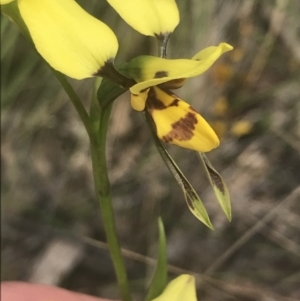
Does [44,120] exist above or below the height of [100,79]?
below

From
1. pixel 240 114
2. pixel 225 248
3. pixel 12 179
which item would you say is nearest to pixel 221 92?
pixel 240 114

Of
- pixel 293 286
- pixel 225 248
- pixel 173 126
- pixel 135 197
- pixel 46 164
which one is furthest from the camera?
pixel 46 164

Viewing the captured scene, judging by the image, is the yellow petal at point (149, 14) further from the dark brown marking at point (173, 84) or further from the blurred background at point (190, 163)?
the blurred background at point (190, 163)

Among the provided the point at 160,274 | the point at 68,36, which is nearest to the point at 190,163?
the point at 160,274

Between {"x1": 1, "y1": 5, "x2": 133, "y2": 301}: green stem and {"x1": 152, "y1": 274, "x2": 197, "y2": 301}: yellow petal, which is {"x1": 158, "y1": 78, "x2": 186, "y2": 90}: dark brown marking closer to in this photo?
{"x1": 1, "y1": 5, "x2": 133, "y2": 301}: green stem

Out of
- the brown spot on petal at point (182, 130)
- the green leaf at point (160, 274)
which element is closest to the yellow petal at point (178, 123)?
the brown spot on petal at point (182, 130)

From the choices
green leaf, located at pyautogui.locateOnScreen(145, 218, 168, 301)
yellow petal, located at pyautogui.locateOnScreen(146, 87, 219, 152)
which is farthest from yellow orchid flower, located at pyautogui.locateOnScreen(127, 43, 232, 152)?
green leaf, located at pyautogui.locateOnScreen(145, 218, 168, 301)

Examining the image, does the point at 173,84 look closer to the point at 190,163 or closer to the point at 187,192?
the point at 187,192

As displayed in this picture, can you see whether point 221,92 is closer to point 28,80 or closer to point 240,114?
point 240,114
